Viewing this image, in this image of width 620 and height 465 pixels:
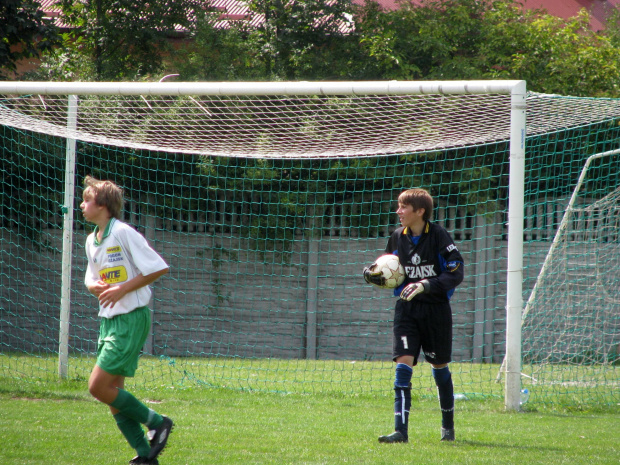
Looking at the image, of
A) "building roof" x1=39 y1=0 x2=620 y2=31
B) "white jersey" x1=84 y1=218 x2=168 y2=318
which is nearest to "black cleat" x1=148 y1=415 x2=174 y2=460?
"white jersey" x1=84 y1=218 x2=168 y2=318

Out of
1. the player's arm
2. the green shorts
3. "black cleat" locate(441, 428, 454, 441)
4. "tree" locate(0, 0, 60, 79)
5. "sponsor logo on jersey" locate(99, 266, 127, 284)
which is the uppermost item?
"tree" locate(0, 0, 60, 79)

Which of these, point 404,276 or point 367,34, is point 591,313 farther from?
point 367,34

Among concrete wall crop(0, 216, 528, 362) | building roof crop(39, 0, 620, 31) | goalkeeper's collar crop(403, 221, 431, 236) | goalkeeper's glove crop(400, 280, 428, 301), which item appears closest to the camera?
goalkeeper's glove crop(400, 280, 428, 301)

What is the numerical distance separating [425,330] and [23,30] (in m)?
9.07

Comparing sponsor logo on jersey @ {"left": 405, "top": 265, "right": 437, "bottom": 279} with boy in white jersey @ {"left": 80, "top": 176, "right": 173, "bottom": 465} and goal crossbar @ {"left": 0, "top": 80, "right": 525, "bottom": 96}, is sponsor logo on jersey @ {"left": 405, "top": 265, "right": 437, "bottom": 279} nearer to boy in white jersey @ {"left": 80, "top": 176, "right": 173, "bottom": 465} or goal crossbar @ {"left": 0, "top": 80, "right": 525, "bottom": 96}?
boy in white jersey @ {"left": 80, "top": 176, "right": 173, "bottom": 465}

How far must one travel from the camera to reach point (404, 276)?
443cm

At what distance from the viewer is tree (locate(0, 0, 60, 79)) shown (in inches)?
404

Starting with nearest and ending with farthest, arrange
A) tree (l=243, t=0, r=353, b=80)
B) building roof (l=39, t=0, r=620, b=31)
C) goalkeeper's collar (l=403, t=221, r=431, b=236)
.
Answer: goalkeeper's collar (l=403, t=221, r=431, b=236) < tree (l=243, t=0, r=353, b=80) < building roof (l=39, t=0, r=620, b=31)

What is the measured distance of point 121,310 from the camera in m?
3.57

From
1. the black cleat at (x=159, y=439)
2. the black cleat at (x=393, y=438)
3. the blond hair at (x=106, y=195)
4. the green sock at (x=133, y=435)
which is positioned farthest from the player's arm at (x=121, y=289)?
the black cleat at (x=393, y=438)

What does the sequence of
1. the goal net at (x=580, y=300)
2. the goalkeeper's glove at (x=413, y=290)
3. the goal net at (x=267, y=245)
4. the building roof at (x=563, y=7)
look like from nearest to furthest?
the goalkeeper's glove at (x=413, y=290)
the goal net at (x=580, y=300)
the goal net at (x=267, y=245)
the building roof at (x=563, y=7)

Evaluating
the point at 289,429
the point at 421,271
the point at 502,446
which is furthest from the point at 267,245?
the point at 502,446

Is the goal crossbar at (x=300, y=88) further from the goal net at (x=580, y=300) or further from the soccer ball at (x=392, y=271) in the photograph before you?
the goal net at (x=580, y=300)

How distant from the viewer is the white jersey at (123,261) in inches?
141
